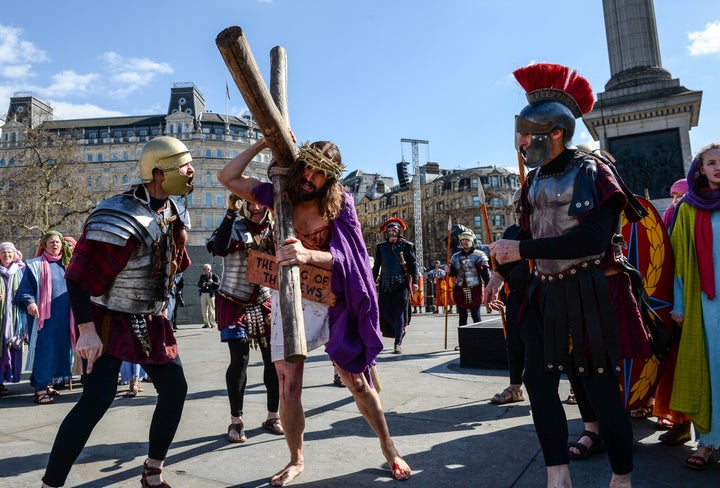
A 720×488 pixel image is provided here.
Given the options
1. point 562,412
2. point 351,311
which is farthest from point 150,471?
point 562,412

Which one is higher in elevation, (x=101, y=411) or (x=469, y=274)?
(x=469, y=274)

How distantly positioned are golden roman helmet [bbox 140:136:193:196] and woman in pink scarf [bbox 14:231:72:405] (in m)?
3.85

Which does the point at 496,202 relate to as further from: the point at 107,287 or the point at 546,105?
the point at 107,287

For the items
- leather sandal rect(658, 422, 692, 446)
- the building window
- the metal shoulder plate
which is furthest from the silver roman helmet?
the building window

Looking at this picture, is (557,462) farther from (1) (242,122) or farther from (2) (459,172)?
(1) (242,122)

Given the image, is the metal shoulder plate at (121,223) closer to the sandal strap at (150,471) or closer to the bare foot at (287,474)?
the sandal strap at (150,471)

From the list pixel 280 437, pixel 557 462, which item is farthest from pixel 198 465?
pixel 557 462

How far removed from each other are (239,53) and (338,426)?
2887 mm

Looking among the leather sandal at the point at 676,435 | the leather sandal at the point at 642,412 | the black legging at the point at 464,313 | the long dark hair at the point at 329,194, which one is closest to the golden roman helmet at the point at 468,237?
the black legging at the point at 464,313

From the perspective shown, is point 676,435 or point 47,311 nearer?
point 676,435

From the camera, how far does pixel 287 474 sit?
292 cm

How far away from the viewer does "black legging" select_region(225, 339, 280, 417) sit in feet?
13.0

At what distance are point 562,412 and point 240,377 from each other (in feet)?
8.02

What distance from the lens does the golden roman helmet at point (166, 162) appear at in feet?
9.80
